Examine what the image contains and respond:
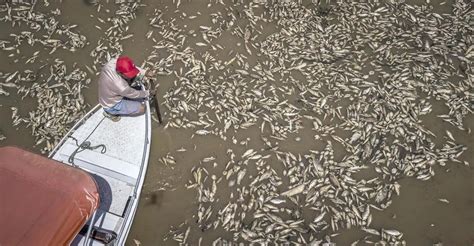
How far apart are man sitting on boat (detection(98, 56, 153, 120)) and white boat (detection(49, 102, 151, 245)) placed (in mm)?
194

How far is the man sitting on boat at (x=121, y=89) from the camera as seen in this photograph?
22.3ft

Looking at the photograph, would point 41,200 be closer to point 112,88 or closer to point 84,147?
point 84,147

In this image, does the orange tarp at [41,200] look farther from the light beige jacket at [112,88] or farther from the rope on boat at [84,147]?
the light beige jacket at [112,88]

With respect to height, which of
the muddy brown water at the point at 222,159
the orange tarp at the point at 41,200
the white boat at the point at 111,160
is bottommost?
the muddy brown water at the point at 222,159

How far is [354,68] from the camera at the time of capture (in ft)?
29.8

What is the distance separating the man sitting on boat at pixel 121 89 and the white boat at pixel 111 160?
0.64 ft

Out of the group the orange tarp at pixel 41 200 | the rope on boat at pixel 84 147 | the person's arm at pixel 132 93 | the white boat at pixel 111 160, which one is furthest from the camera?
the rope on boat at pixel 84 147

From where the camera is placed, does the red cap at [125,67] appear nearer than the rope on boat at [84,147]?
Yes

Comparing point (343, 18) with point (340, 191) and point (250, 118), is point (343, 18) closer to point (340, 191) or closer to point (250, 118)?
point (250, 118)

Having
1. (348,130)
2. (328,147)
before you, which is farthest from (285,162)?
(348,130)

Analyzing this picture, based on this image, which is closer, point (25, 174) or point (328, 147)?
point (25, 174)

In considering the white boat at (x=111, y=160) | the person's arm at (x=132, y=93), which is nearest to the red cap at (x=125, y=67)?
the person's arm at (x=132, y=93)

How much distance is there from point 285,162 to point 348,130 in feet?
4.90

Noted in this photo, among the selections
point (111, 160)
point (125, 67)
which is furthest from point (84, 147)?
point (125, 67)
